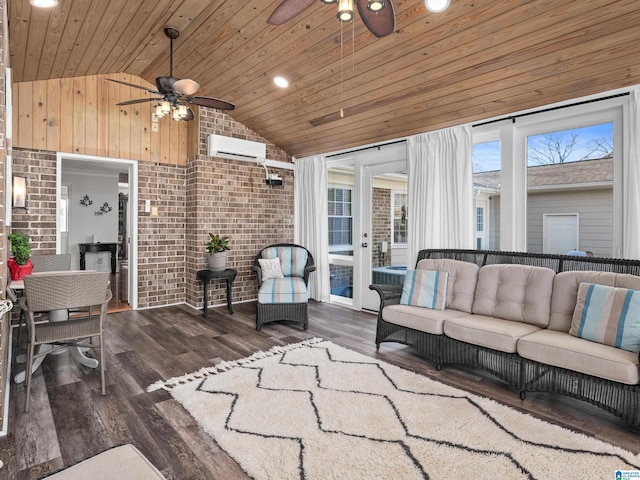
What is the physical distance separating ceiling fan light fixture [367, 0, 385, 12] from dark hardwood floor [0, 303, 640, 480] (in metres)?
2.40

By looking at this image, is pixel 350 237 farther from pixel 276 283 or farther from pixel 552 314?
pixel 552 314

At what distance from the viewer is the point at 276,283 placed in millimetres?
4637

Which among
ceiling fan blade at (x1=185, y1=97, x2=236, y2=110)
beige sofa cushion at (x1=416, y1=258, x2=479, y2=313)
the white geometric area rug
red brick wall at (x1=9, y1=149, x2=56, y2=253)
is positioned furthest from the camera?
red brick wall at (x1=9, y1=149, x2=56, y2=253)

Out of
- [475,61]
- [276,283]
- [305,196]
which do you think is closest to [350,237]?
[305,196]

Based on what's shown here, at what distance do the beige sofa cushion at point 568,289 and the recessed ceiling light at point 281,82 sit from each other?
3.47 meters

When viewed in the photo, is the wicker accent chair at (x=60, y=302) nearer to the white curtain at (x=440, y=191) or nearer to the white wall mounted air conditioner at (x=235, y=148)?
the white wall mounted air conditioner at (x=235, y=148)

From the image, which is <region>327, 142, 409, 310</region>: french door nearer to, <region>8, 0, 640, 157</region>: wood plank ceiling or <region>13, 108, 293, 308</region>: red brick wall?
<region>8, 0, 640, 157</region>: wood plank ceiling

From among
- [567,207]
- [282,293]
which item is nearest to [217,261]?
[282,293]

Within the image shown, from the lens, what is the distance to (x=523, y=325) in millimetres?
2980

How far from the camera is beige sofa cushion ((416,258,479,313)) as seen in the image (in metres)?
3.50

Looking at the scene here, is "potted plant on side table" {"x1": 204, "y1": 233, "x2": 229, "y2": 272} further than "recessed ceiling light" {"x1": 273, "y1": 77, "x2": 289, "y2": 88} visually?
Yes

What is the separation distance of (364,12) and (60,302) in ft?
9.03

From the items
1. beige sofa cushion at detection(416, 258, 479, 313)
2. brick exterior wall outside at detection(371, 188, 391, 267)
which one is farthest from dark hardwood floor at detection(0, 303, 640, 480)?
brick exterior wall outside at detection(371, 188, 391, 267)

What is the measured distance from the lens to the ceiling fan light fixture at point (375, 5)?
1784 mm
